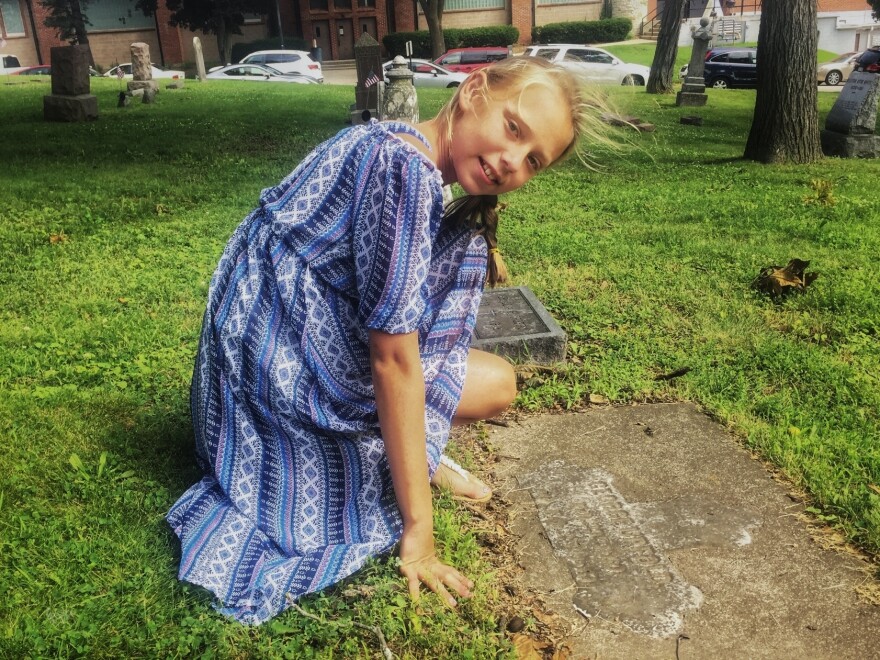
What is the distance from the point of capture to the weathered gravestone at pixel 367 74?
38.0 feet

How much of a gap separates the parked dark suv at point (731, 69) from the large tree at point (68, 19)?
30575 mm

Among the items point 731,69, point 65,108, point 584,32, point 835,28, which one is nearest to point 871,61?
point 731,69

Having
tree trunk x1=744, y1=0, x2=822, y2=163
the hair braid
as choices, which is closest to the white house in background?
tree trunk x1=744, y1=0, x2=822, y2=163

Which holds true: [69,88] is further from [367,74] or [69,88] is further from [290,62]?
[290,62]

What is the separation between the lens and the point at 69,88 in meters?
11.5

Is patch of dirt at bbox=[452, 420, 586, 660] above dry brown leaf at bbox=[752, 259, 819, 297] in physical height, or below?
below

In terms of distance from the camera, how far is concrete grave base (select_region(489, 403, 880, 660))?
1986mm

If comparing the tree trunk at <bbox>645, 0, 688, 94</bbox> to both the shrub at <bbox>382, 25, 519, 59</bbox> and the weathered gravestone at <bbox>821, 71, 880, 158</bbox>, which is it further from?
the shrub at <bbox>382, 25, 519, 59</bbox>

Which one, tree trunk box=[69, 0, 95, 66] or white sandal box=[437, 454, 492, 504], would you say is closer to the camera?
white sandal box=[437, 454, 492, 504]

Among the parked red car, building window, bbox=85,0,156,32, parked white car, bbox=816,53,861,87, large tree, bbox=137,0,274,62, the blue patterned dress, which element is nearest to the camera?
the blue patterned dress

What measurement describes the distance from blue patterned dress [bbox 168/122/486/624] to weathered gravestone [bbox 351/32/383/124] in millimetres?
9847

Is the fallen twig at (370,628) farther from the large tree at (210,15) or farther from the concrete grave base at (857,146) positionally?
the large tree at (210,15)

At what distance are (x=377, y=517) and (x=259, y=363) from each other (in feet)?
1.79

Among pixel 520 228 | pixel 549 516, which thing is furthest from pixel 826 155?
pixel 549 516
